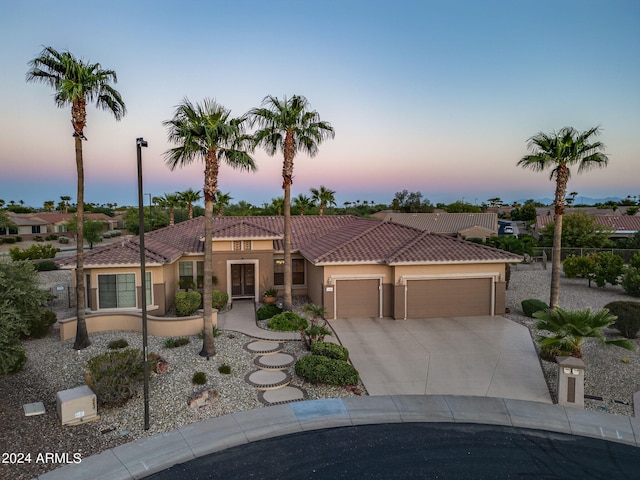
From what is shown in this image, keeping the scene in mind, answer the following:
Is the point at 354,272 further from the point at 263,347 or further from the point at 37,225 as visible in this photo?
the point at 37,225

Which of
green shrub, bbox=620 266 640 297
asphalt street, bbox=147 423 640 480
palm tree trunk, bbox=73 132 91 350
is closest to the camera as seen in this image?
asphalt street, bbox=147 423 640 480

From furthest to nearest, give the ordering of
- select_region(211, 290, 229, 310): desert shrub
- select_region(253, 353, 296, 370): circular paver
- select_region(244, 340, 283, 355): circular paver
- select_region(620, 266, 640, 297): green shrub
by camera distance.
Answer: select_region(620, 266, 640, 297): green shrub < select_region(211, 290, 229, 310): desert shrub < select_region(244, 340, 283, 355): circular paver < select_region(253, 353, 296, 370): circular paver

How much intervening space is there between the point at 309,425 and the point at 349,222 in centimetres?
2090

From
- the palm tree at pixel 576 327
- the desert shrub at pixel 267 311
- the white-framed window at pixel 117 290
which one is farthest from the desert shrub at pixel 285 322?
the palm tree at pixel 576 327

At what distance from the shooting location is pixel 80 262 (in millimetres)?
14648

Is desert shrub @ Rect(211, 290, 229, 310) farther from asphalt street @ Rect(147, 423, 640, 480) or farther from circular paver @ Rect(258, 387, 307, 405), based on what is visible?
asphalt street @ Rect(147, 423, 640, 480)

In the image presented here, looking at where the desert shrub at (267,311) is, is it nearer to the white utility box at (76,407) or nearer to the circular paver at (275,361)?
the circular paver at (275,361)

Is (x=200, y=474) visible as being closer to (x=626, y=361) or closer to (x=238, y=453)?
(x=238, y=453)

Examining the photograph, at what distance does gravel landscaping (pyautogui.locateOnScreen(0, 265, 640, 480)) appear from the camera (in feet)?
31.6

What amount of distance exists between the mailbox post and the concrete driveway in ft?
1.62

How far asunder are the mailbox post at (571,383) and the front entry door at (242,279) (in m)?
16.6

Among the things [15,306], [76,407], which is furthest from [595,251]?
[15,306]

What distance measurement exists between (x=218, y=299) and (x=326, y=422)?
1200cm

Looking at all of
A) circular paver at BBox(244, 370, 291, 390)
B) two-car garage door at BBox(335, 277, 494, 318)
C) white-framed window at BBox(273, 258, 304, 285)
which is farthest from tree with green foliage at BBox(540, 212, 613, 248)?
circular paver at BBox(244, 370, 291, 390)
